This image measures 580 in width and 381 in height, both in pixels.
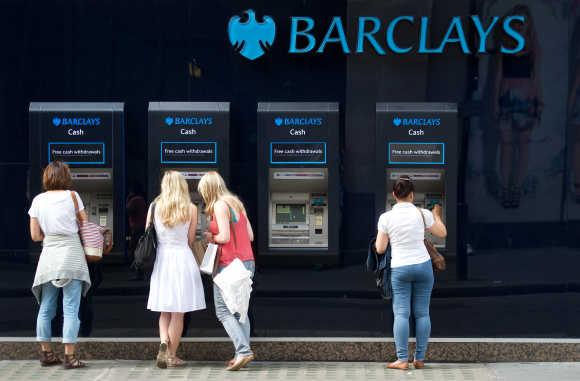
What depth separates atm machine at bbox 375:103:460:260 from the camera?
31.4 feet

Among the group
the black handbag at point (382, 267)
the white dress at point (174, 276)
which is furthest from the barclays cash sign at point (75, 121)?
the black handbag at point (382, 267)

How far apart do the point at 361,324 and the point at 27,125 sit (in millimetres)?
3422

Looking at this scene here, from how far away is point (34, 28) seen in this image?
986 centimetres

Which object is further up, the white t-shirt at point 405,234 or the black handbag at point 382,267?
the white t-shirt at point 405,234

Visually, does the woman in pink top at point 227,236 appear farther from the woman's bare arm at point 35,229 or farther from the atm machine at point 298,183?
the woman's bare arm at point 35,229

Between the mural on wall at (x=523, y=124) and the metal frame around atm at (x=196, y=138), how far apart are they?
6.96 ft

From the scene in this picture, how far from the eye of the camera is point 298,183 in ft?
31.7

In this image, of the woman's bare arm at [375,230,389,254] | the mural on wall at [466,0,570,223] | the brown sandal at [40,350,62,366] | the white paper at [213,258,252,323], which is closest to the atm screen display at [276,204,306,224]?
the white paper at [213,258,252,323]

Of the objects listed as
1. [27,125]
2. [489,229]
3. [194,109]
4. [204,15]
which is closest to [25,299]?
[27,125]

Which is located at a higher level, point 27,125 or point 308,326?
point 27,125

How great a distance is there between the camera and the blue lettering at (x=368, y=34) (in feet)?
31.8

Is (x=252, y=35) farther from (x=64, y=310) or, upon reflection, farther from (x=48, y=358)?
(x=48, y=358)

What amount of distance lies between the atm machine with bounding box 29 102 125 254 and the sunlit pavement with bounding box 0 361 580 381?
1.20m

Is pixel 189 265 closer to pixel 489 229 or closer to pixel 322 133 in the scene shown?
pixel 322 133
